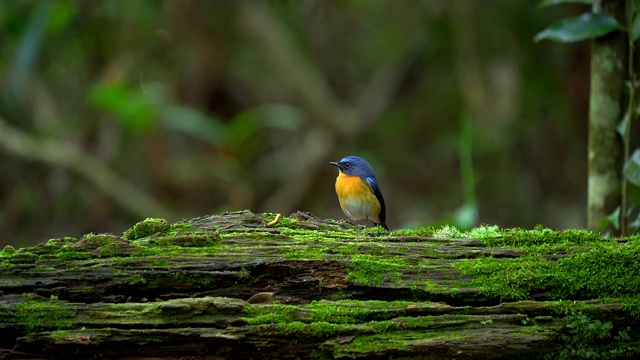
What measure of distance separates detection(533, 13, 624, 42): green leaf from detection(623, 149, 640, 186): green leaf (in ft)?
2.49

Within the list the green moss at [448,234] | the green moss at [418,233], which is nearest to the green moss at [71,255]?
the green moss at [418,233]

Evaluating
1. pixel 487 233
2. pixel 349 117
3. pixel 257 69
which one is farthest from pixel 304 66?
pixel 487 233

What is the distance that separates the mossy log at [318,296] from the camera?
2766 millimetres

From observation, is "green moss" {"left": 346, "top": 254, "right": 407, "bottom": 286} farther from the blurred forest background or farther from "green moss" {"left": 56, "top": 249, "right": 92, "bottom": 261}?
the blurred forest background

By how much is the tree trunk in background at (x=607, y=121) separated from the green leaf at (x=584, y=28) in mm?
145

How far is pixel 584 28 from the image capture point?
4270mm

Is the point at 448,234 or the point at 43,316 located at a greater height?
the point at 448,234

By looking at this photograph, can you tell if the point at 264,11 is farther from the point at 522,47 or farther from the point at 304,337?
the point at 304,337

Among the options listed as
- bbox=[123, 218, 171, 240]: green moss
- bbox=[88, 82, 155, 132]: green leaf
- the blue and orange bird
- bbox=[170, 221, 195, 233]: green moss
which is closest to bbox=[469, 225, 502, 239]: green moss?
bbox=[170, 221, 195, 233]: green moss

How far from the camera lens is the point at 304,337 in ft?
9.11

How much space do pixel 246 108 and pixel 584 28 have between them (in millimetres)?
Answer: 9086

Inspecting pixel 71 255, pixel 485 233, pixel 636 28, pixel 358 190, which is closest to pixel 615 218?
pixel 636 28

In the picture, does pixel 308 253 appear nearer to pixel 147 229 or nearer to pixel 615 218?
pixel 147 229

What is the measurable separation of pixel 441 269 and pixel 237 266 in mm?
848
